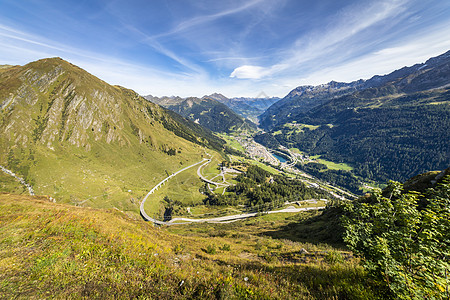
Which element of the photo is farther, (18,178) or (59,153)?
(59,153)

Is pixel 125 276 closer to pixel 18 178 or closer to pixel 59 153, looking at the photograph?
pixel 18 178

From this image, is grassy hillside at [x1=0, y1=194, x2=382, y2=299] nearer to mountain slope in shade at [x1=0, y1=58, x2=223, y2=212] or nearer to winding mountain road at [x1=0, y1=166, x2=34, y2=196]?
mountain slope in shade at [x1=0, y1=58, x2=223, y2=212]

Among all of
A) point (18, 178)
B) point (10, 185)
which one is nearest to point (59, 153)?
point (18, 178)

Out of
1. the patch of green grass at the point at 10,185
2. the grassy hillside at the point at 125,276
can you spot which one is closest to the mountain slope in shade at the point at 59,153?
the patch of green grass at the point at 10,185

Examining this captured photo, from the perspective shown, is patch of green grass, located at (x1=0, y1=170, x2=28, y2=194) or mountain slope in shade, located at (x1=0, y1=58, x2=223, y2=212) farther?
mountain slope in shade, located at (x1=0, y1=58, x2=223, y2=212)

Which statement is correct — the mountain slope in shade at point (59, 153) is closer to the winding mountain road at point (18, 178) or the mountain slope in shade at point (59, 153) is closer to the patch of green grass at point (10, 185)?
the winding mountain road at point (18, 178)

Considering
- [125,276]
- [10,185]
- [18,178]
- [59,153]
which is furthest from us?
[59,153]

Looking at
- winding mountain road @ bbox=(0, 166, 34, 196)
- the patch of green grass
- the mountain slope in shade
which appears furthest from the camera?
the mountain slope in shade

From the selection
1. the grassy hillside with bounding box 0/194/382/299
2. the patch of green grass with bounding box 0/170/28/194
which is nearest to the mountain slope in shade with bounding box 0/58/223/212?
the patch of green grass with bounding box 0/170/28/194

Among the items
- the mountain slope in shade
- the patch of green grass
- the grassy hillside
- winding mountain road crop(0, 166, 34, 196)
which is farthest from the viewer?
the mountain slope in shade

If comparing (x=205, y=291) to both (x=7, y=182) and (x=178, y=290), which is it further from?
(x=7, y=182)

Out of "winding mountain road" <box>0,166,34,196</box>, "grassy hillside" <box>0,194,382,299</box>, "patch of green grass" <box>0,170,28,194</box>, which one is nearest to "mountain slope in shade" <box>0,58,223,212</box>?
"winding mountain road" <box>0,166,34,196</box>

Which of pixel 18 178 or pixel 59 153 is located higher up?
pixel 59 153

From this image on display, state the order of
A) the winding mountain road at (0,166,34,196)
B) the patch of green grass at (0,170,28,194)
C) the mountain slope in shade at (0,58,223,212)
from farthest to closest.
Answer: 1. the mountain slope in shade at (0,58,223,212)
2. the winding mountain road at (0,166,34,196)
3. the patch of green grass at (0,170,28,194)
